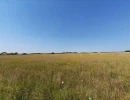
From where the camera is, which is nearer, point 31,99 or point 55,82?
point 31,99

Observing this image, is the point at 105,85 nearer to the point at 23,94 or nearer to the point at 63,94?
the point at 63,94

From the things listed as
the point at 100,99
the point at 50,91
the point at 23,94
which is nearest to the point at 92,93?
the point at 100,99

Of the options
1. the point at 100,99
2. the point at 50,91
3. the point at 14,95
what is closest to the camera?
the point at 100,99

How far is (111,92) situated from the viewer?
4.96 metres

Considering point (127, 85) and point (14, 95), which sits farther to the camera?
point (127, 85)

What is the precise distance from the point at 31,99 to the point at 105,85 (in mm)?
3129

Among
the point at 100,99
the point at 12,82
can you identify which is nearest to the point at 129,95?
the point at 100,99

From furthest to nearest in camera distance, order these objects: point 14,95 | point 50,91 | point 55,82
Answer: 1. point 55,82
2. point 50,91
3. point 14,95

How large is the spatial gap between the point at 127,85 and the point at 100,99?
218cm

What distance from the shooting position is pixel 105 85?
228 inches

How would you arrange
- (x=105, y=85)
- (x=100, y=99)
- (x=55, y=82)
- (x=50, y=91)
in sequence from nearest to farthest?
(x=100, y=99), (x=50, y=91), (x=105, y=85), (x=55, y=82)

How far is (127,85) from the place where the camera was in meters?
5.98

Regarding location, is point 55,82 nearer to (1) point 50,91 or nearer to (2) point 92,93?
(1) point 50,91

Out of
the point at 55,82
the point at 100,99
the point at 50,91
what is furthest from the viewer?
the point at 55,82
